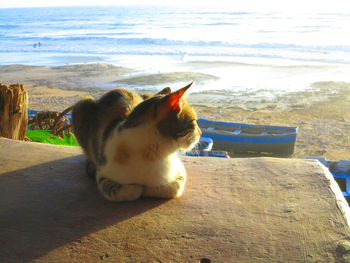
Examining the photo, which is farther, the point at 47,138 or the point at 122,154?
the point at 47,138

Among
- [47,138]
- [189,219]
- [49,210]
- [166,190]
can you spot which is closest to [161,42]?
[47,138]

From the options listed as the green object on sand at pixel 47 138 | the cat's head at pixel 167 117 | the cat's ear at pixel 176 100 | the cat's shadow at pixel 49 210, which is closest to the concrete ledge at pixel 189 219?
the cat's shadow at pixel 49 210

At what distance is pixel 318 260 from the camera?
1524 mm

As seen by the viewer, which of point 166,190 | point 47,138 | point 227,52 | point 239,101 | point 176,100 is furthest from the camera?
point 227,52

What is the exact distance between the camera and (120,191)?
1.95 m

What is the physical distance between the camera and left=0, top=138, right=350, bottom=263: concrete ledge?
1587 millimetres

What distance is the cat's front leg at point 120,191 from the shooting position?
1.95m

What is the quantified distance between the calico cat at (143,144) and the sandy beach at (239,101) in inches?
339

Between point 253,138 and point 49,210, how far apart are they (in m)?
8.33

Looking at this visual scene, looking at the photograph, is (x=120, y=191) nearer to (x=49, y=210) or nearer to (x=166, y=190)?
(x=166, y=190)

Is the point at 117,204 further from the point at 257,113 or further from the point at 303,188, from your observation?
the point at 257,113

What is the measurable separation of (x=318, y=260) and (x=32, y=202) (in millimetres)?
1522

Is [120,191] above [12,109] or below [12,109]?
above

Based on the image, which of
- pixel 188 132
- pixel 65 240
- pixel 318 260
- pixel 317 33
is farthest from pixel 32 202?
pixel 317 33
